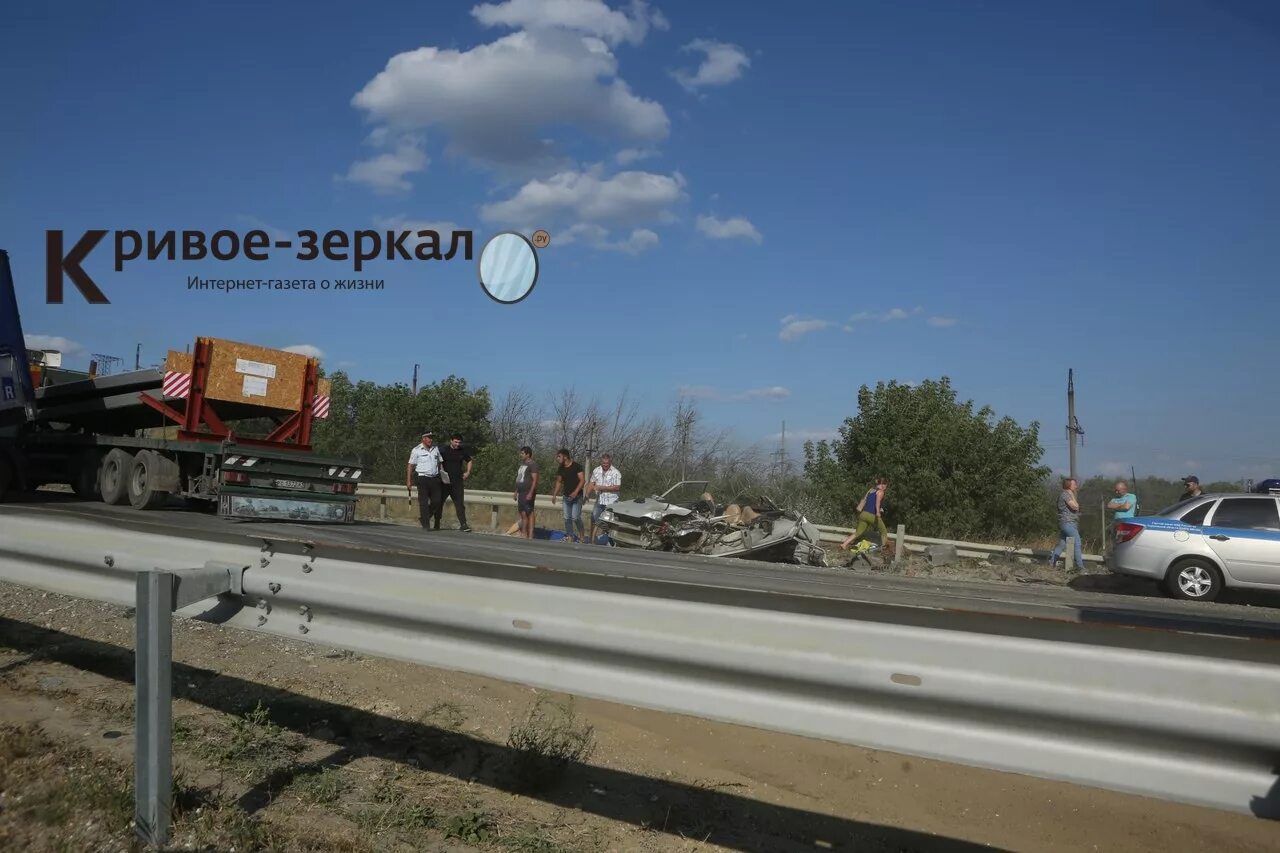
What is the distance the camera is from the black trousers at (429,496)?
16812mm

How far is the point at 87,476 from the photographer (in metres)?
15.2

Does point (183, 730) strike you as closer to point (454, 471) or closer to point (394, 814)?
point (394, 814)

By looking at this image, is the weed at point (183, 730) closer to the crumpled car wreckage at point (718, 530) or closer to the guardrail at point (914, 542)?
the crumpled car wreckage at point (718, 530)

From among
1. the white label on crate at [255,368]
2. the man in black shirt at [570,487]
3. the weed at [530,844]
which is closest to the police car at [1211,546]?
the man in black shirt at [570,487]

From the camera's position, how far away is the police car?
41.6 feet

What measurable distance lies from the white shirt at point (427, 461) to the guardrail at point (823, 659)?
1340 cm

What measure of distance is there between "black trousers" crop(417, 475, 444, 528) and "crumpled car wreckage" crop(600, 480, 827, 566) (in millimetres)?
2954

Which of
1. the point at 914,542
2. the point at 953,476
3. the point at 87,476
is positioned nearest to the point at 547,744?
the point at 87,476

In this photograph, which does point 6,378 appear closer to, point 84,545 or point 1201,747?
point 84,545

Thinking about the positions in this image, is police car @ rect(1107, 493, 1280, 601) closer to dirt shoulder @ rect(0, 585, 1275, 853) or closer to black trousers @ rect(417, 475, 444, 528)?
dirt shoulder @ rect(0, 585, 1275, 853)

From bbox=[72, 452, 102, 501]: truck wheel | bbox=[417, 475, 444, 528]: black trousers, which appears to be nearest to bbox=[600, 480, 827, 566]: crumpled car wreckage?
bbox=[417, 475, 444, 528]: black trousers

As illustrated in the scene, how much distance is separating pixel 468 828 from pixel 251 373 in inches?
493

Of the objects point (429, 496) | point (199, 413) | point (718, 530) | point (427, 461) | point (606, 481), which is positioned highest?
point (199, 413)

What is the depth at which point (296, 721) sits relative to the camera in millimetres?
4418
